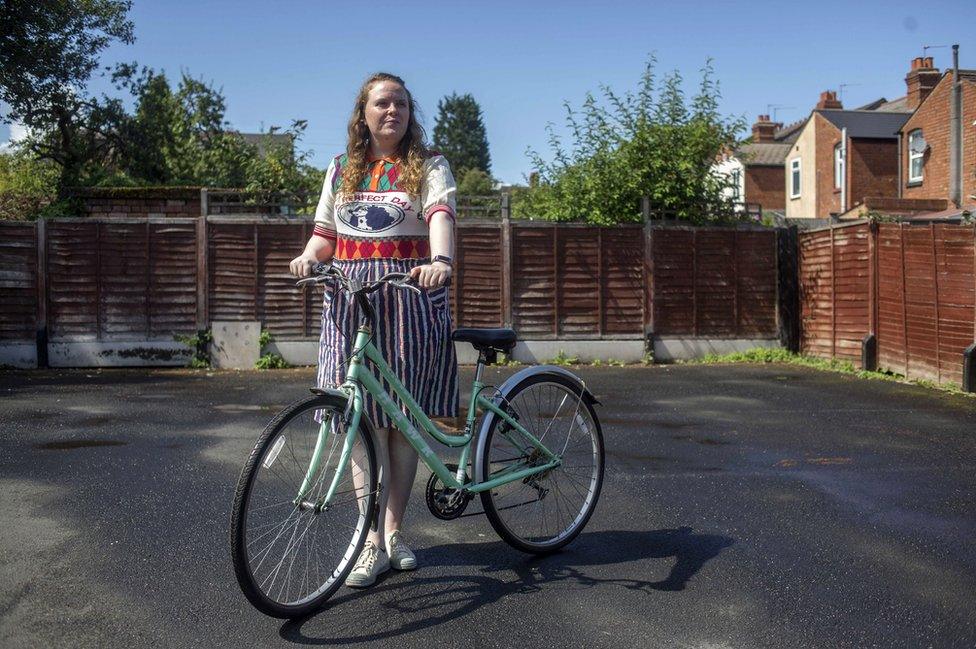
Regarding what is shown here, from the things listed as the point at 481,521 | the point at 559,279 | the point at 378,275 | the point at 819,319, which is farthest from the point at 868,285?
the point at 378,275

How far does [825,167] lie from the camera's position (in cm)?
3653

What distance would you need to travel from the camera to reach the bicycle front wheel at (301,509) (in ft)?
10.3

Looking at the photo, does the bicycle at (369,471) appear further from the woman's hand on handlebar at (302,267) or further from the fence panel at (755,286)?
the fence panel at (755,286)

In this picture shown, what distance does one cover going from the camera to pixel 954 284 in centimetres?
1062

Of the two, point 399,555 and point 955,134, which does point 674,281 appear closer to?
point 399,555

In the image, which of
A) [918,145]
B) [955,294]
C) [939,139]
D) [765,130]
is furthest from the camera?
[765,130]

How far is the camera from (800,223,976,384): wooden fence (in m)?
10.6

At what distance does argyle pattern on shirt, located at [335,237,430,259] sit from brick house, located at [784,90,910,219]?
3000cm

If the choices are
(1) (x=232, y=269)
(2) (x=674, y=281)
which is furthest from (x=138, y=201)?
(2) (x=674, y=281)

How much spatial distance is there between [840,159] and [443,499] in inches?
1377

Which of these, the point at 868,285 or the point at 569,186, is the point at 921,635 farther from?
the point at 569,186

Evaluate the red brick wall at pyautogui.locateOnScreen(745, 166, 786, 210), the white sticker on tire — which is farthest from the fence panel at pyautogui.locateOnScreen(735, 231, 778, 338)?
the red brick wall at pyautogui.locateOnScreen(745, 166, 786, 210)

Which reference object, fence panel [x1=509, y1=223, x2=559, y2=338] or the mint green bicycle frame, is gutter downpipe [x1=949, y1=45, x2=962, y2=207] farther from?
the mint green bicycle frame

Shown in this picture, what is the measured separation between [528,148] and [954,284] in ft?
25.2
